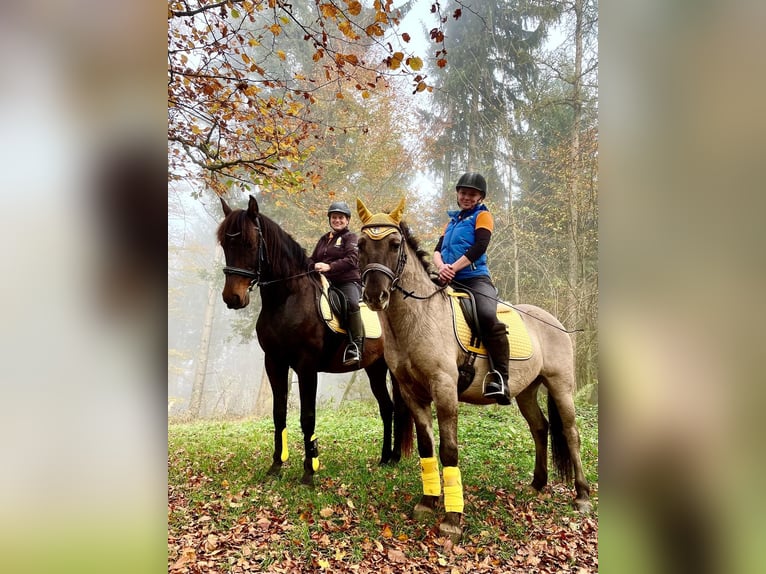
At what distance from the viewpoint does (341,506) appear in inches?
125

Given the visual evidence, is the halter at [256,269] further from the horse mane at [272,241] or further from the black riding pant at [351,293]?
the black riding pant at [351,293]

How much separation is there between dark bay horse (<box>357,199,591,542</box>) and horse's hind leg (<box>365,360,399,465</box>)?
4.27ft

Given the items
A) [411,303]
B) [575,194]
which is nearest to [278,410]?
[411,303]

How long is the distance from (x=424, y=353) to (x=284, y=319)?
61.7 inches

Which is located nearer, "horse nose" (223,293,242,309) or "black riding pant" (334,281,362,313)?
"horse nose" (223,293,242,309)

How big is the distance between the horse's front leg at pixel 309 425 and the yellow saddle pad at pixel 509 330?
1.60 m

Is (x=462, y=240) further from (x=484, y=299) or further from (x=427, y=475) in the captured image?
(x=427, y=475)

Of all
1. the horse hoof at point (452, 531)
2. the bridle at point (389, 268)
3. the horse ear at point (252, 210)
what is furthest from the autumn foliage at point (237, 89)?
the horse hoof at point (452, 531)

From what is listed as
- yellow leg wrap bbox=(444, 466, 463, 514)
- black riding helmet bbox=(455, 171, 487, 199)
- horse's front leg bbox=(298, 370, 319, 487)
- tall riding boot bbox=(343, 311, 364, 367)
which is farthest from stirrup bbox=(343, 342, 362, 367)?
black riding helmet bbox=(455, 171, 487, 199)

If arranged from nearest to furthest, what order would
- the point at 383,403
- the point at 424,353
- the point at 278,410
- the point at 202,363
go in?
the point at 424,353 < the point at 278,410 < the point at 383,403 < the point at 202,363

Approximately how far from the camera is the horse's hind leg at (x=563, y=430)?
12.0 ft

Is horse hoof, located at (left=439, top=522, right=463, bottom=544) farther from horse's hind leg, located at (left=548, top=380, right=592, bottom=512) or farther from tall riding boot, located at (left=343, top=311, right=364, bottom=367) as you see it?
tall riding boot, located at (left=343, top=311, right=364, bottom=367)

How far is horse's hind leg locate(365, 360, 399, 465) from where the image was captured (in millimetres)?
4359
